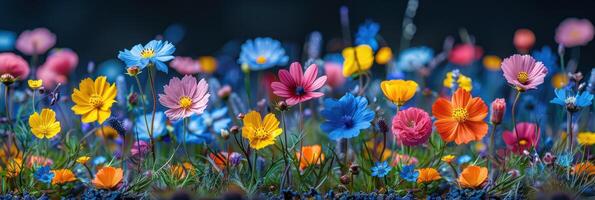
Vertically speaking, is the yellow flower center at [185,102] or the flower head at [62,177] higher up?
the yellow flower center at [185,102]

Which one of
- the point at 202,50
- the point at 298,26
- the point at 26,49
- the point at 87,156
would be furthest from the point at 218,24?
the point at 87,156

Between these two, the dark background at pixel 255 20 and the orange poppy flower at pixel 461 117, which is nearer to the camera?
the orange poppy flower at pixel 461 117

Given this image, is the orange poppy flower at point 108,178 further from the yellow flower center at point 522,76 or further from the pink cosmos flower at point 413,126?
the yellow flower center at point 522,76

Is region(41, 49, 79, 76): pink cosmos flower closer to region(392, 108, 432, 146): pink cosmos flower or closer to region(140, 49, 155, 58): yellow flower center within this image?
region(140, 49, 155, 58): yellow flower center

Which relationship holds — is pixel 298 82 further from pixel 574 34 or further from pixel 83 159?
pixel 574 34

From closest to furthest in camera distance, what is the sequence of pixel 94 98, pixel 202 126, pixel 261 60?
1. pixel 94 98
2. pixel 202 126
3. pixel 261 60

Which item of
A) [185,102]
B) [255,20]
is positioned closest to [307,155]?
[185,102]

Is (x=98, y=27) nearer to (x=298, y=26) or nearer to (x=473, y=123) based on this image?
(x=298, y=26)

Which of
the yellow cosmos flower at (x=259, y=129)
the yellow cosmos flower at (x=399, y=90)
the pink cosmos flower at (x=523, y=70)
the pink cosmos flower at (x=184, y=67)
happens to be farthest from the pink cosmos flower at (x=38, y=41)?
the pink cosmos flower at (x=523, y=70)
